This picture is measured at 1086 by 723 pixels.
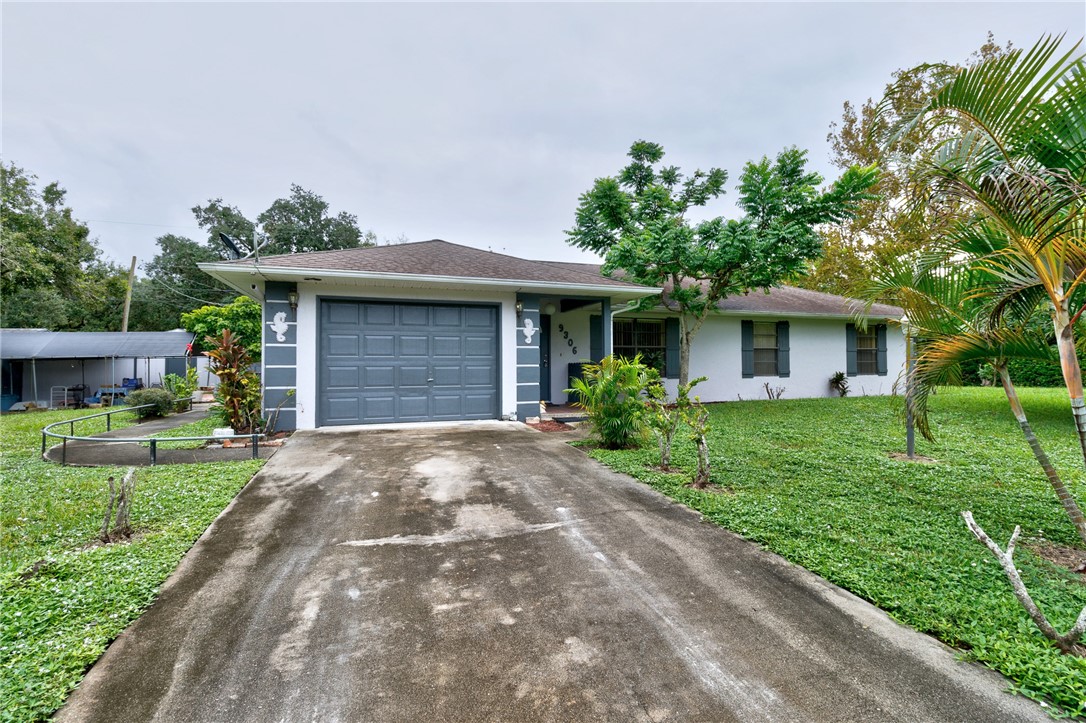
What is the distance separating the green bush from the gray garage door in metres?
6.04

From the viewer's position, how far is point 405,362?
8.30 meters

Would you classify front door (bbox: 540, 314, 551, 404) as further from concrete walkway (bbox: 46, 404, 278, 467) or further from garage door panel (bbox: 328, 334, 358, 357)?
concrete walkway (bbox: 46, 404, 278, 467)

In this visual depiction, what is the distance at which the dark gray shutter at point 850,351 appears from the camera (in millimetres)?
13711

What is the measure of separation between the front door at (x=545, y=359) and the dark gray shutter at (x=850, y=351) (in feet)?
29.8


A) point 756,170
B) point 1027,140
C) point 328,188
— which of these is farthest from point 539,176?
point 1027,140

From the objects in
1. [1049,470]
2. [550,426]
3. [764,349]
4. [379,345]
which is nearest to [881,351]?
[764,349]

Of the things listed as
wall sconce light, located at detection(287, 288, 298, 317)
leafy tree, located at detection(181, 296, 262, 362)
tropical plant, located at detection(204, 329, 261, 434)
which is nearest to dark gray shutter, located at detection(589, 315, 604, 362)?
wall sconce light, located at detection(287, 288, 298, 317)

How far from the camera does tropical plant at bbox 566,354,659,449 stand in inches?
249

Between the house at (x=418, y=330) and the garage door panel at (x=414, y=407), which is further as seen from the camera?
the garage door panel at (x=414, y=407)

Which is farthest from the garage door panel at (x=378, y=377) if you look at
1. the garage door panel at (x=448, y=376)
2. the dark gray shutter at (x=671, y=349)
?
the dark gray shutter at (x=671, y=349)

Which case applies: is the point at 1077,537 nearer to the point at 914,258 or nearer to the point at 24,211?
the point at 914,258

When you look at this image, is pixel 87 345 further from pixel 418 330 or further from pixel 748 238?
pixel 748 238

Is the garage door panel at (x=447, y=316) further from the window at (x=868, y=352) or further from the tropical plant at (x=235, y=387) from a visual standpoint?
the window at (x=868, y=352)

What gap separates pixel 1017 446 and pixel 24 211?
Result: 84.8ft
